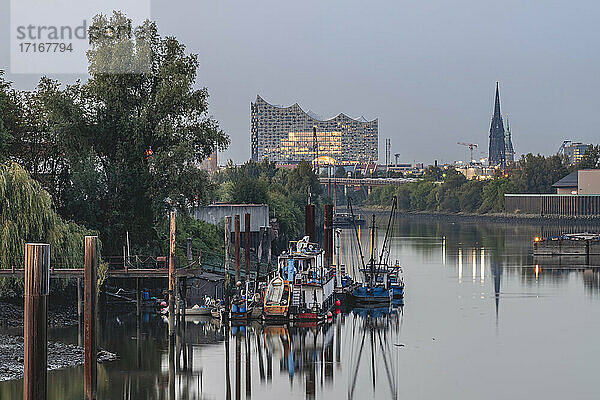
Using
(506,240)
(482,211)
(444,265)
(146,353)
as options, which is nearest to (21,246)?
(146,353)

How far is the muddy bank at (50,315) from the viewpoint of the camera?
118 feet

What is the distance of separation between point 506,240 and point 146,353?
7515cm

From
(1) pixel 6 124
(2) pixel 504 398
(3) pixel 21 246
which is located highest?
(1) pixel 6 124

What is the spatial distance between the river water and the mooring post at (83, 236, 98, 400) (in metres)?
2.56

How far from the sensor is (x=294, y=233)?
270ft

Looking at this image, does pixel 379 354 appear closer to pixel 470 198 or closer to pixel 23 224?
pixel 23 224

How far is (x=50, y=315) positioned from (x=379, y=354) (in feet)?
40.5

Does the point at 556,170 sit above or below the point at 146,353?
above

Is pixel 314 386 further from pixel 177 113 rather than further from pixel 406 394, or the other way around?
pixel 177 113

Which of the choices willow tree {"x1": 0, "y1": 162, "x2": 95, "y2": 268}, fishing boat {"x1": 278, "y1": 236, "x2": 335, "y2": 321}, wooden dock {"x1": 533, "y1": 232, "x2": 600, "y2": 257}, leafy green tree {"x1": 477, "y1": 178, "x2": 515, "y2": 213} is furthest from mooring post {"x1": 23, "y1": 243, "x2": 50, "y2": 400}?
leafy green tree {"x1": 477, "y1": 178, "x2": 515, "y2": 213}

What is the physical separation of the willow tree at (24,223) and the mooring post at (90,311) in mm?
11415

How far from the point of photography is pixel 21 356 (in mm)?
30266

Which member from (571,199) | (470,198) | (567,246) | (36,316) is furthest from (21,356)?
(470,198)

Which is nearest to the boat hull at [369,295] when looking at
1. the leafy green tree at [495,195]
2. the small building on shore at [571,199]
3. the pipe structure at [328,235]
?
the pipe structure at [328,235]
